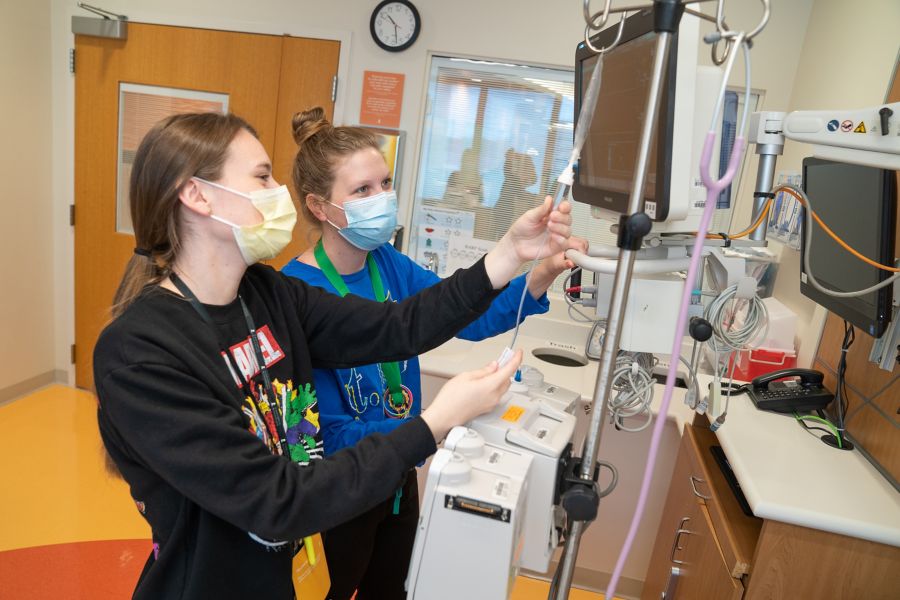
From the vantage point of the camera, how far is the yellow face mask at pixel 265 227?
1077 millimetres

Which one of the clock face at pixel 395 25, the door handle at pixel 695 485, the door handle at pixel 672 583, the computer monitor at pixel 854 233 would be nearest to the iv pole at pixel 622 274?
the computer monitor at pixel 854 233

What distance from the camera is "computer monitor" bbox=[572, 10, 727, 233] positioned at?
93cm

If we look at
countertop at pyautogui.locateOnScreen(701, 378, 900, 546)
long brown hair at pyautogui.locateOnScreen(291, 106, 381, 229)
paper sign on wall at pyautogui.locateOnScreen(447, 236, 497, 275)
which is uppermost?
long brown hair at pyautogui.locateOnScreen(291, 106, 381, 229)

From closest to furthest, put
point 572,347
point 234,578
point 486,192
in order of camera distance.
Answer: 1. point 234,578
2. point 572,347
3. point 486,192

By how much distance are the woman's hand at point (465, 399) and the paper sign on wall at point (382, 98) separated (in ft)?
7.51

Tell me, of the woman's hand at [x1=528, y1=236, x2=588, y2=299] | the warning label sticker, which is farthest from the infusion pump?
the woman's hand at [x1=528, y1=236, x2=588, y2=299]

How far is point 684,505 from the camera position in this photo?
1962mm

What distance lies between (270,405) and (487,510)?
1.50 feet

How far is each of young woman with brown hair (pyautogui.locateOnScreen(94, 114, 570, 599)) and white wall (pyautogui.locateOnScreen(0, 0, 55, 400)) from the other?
9.48 ft

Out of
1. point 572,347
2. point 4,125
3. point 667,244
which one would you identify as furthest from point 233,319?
→ point 4,125

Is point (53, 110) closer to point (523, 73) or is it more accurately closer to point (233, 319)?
point (523, 73)

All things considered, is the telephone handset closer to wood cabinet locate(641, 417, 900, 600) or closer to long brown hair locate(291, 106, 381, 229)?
wood cabinet locate(641, 417, 900, 600)

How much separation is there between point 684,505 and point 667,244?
119 centimetres

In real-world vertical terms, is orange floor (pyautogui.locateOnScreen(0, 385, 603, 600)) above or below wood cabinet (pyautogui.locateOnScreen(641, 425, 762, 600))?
below
